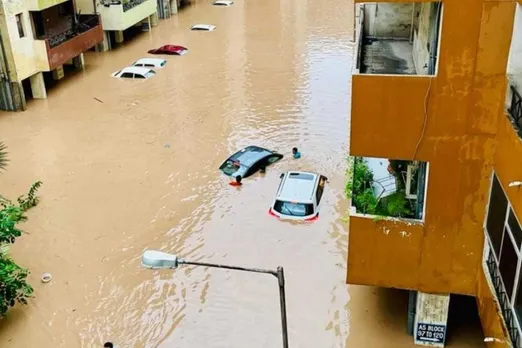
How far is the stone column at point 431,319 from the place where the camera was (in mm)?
12188

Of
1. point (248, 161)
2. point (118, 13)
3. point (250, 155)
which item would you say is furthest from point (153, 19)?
point (248, 161)

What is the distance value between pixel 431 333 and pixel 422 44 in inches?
236

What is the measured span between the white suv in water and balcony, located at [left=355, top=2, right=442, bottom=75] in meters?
5.41

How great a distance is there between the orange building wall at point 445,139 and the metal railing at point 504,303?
64 cm

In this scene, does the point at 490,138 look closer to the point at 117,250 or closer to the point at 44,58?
the point at 117,250

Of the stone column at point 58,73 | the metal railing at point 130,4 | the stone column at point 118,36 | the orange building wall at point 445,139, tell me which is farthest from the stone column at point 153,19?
the orange building wall at point 445,139

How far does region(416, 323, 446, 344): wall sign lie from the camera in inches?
501

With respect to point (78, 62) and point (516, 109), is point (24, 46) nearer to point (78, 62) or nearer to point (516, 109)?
point (78, 62)

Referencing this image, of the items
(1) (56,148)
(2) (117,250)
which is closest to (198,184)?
(2) (117,250)

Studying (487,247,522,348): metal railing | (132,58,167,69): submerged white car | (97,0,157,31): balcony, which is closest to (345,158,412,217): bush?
(487,247,522,348): metal railing

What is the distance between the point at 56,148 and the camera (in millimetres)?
23719

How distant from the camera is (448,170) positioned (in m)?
10.8

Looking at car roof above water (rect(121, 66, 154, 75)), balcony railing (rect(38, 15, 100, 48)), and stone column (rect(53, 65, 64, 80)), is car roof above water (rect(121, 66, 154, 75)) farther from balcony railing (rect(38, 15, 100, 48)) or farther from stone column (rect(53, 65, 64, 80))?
stone column (rect(53, 65, 64, 80))

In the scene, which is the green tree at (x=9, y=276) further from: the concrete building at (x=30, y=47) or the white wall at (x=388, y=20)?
→ the concrete building at (x=30, y=47)
